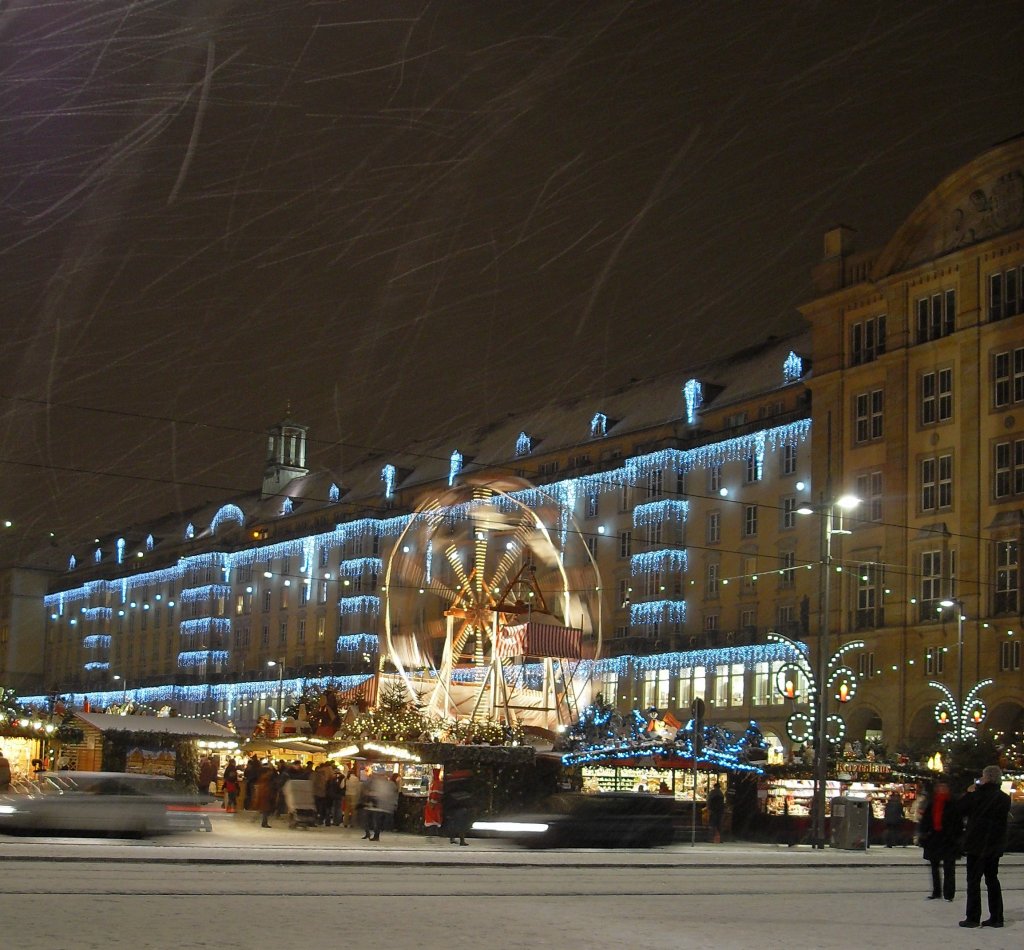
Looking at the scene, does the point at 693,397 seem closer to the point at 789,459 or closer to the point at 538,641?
the point at 789,459

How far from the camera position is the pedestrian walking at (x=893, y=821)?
37.9m

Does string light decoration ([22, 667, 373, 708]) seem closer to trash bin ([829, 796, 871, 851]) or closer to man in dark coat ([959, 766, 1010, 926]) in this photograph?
trash bin ([829, 796, 871, 851])

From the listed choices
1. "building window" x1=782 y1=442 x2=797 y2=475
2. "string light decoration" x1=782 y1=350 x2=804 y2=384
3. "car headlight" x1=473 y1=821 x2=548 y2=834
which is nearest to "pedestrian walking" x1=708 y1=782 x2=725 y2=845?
"car headlight" x1=473 y1=821 x2=548 y2=834

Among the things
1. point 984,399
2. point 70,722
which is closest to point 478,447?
point 984,399

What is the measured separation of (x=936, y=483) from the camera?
61188mm

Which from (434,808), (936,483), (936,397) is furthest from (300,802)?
(936,397)

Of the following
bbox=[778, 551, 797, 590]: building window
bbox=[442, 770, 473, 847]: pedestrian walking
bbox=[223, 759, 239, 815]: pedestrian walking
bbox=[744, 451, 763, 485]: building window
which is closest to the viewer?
bbox=[442, 770, 473, 847]: pedestrian walking

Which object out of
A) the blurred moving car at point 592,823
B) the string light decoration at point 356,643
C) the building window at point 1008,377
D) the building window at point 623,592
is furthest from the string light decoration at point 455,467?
the blurred moving car at point 592,823

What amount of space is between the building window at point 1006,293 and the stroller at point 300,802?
3606 cm

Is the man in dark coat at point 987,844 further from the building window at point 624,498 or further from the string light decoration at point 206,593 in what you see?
the string light decoration at point 206,593

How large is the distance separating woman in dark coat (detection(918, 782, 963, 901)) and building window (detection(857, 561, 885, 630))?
44028 mm

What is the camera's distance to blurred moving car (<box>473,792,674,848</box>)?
2923 centimetres

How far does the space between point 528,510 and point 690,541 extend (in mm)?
36116

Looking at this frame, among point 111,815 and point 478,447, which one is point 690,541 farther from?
point 111,815
